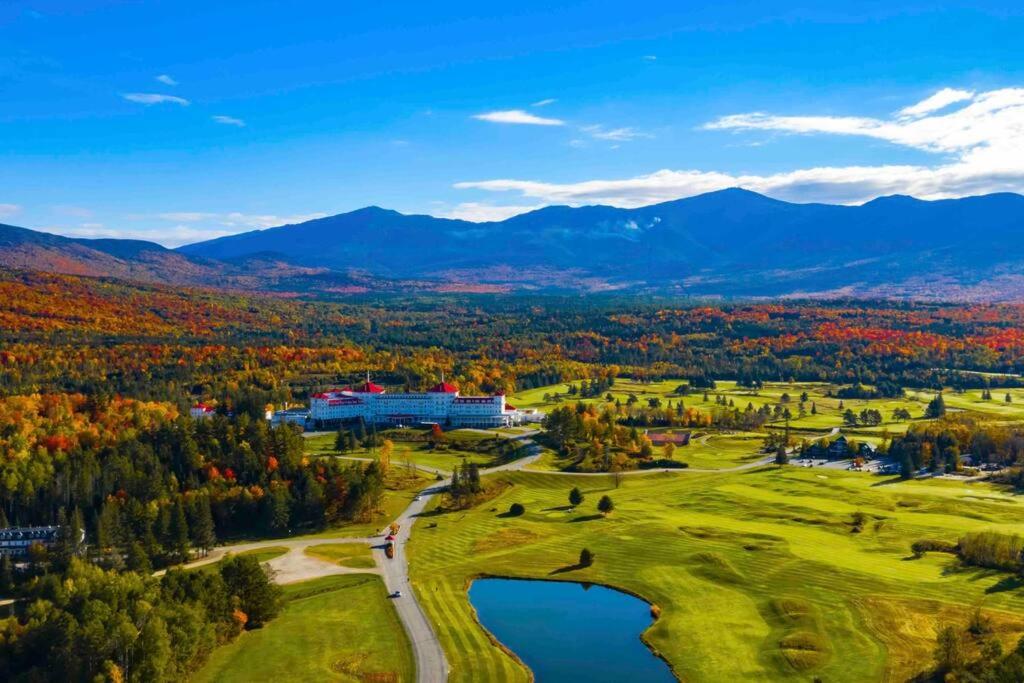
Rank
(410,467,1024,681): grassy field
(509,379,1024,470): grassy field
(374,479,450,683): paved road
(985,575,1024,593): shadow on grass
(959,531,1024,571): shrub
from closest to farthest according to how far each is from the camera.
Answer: (374,479,450,683): paved road, (410,467,1024,681): grassy field, (985,575,1024,593): shadow on grass, (959,531,1024,571): shrub, (509,379,1024,470): grassy field

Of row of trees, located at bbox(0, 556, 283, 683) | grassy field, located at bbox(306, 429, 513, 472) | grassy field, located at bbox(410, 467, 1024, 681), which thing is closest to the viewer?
row of trees, located at bbox(0, 556, 283, 683)

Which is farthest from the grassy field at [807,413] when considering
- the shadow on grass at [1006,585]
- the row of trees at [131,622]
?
the row of trees at [131,622]

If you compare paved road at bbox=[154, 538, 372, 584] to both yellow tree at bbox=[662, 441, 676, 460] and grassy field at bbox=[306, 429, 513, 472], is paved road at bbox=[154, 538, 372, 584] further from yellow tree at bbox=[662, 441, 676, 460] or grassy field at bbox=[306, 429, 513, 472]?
yellow tree at bbox=[662, 441, 676, 460]

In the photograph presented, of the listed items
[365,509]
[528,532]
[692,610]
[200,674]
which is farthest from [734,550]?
[200,674]

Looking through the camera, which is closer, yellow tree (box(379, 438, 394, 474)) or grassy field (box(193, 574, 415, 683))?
grassy field (box(193, 574, 415, 683))

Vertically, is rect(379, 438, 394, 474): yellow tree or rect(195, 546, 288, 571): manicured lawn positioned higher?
rect(379, 438, 394, 474): yellow tree

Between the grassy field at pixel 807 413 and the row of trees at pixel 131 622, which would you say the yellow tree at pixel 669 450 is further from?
the row of trees at pixel 131 622

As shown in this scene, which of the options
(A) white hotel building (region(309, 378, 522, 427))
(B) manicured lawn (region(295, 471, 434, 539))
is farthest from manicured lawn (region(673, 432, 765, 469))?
(B) manicured lawn (region(295, 471, 434, 539))

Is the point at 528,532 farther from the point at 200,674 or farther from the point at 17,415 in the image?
the point at 17,415
